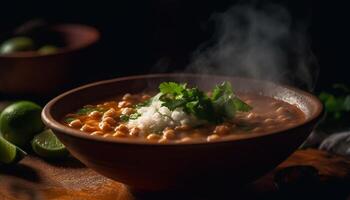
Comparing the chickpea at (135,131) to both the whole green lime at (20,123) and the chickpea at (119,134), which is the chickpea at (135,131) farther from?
the whole green lime at (20,123)

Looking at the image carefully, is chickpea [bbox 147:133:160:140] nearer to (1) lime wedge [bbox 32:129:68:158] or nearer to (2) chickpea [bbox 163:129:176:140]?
(2) chickpea [bbox 163:129:176:140]

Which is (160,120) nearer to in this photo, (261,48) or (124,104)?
(124,104)

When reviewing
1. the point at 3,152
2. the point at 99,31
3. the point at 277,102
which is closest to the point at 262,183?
the point at 277,102

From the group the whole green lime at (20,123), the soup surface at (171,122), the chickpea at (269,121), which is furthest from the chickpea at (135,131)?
the whole green lime at (20,123)

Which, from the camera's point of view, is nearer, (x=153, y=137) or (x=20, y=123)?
(x=153, y=137)

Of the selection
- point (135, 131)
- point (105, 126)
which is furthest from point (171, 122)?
point (105, 126)
